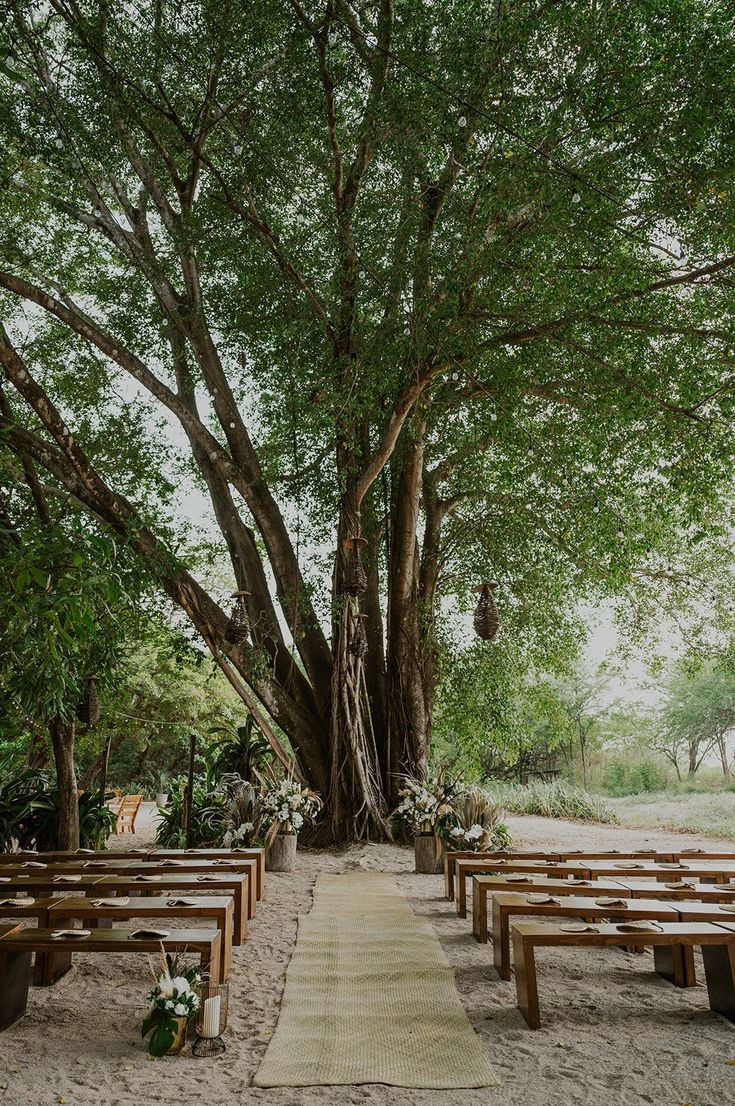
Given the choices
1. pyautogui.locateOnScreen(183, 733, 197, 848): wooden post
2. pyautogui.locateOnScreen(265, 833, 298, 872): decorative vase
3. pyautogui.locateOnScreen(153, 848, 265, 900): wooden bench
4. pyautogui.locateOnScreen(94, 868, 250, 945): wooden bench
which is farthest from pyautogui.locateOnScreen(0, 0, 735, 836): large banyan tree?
pyautogui.locateOnScreen(94, 868, 250, 945): wooden bench

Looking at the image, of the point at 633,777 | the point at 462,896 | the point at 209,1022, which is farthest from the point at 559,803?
the point at 209,1022

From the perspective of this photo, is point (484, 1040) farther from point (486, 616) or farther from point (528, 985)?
point (486, 616)

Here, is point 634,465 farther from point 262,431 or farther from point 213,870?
point 213,870

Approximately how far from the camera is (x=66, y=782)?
231 inches

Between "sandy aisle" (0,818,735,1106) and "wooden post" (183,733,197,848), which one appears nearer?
"sandy aisle" (0,818,735,1106)

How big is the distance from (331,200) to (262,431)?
2.36 m

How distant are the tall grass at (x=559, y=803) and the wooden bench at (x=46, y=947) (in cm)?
889

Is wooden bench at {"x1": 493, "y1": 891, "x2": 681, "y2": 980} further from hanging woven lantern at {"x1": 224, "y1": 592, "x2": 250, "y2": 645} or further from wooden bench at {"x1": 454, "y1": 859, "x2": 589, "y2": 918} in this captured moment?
hanging woven lantern at {"x1": 224, "y1": 592, "x2": 250, "y2": 645}

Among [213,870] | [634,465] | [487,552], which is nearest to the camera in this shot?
[213,870]

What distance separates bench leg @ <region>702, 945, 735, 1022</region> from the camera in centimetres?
279

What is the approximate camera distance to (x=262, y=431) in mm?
7926

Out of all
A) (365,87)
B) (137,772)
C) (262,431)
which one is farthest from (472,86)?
(137,772)

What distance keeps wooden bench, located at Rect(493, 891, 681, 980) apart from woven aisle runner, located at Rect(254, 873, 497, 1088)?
0.25 metres

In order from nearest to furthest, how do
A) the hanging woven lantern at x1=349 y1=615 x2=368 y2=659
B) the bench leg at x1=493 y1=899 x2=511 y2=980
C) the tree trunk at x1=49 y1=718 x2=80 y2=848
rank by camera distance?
the bench leg at x1=493 y1=899 x2=511 y2=980, the tree trunk at x1=49 y1=718 x2=80 y2=848, the hanging woven lantern at x1=349 y1=615 x2=368 y2=659
